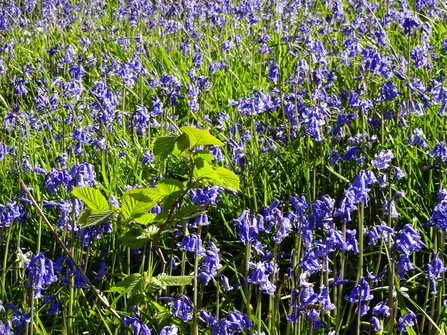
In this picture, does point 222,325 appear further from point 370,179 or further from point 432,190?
point 432,190

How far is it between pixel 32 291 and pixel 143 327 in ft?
1.17

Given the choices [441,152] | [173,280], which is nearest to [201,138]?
[173,280]

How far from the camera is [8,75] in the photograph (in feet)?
17.8

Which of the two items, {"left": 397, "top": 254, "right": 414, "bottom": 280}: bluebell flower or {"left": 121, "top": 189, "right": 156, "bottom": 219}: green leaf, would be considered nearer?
{"left": 121, "top": 189, "right": 156, "bottom": 219}: green leaf

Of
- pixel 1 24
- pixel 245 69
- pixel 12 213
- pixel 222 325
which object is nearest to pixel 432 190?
pixel 222 325

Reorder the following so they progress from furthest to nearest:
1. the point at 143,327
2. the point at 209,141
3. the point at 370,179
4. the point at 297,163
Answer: the point at 297,163
the point at 370,179
the point at 143,327
the point at 209,141

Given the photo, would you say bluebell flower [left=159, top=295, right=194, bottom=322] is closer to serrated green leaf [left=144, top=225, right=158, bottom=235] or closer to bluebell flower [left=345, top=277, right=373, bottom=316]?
serrated green leaf [left=144, top=225, right=158, bottom=235]

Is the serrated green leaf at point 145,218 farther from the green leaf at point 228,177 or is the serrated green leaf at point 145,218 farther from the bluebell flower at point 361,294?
the bluebell flower at point 361,294

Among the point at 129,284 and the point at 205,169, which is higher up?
the point at 205,169

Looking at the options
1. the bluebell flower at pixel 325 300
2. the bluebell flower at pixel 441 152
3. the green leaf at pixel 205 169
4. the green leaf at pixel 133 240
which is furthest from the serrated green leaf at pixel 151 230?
the bluebell flower at pixel 441 152

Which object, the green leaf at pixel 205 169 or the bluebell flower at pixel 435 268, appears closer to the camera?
the green leaf at pixel 205 169

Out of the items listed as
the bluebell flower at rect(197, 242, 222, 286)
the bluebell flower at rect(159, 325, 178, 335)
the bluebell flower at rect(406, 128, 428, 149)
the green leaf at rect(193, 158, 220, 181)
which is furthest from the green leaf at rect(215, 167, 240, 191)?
the bluebell flower at rect(406, 128, 428, 149)

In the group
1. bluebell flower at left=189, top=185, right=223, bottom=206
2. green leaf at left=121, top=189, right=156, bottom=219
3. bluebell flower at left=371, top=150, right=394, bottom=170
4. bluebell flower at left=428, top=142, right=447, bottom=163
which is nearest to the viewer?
green leaf at left=121, top=189, right=156, bottom=219

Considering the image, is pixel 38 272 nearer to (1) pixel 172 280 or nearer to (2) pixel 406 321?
(1) pixel 172 280
